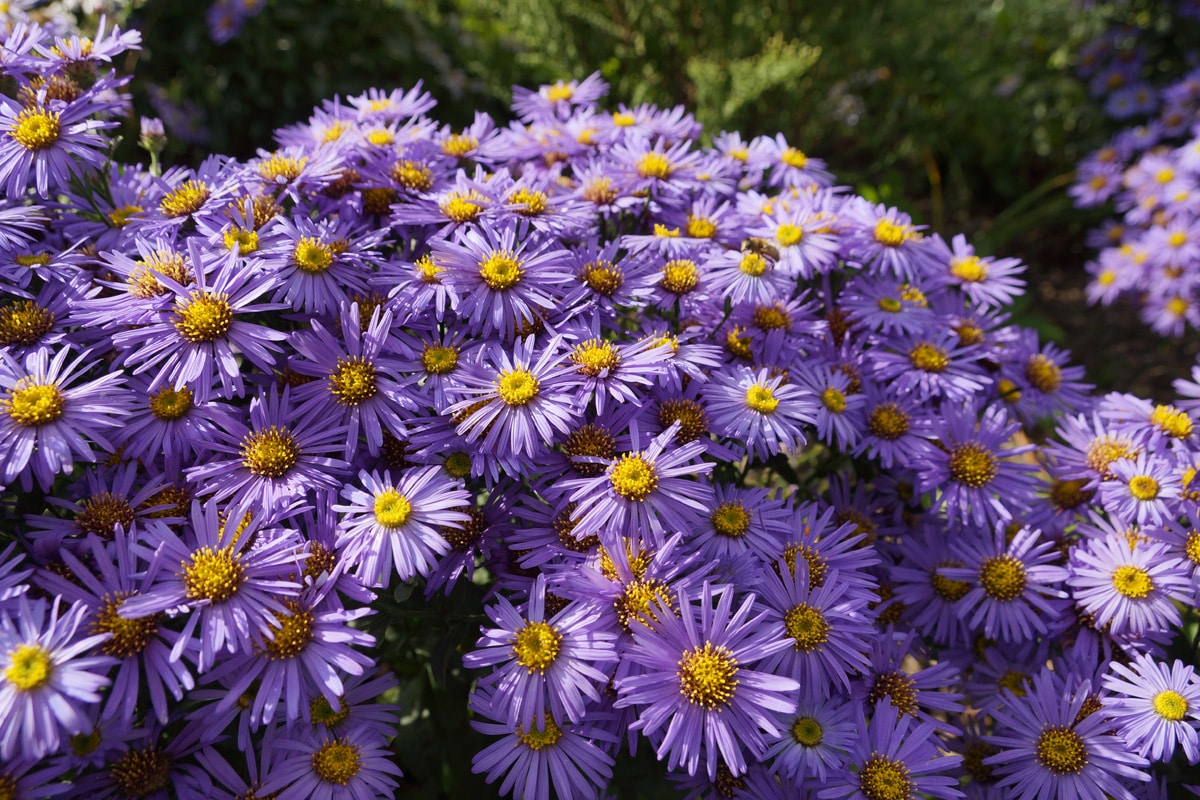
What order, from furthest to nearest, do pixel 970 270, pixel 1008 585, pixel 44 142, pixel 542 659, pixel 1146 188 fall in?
1. pixel 1146 188
2. pixel 970 270
3. pixel 1008 585
4. pixel 44 142
5. pixel 542 659

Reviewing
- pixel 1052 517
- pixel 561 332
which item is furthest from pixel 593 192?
pixel 1052 517

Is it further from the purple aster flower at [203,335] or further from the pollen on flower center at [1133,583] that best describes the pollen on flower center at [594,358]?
the pollen on flower center at [1133,583]

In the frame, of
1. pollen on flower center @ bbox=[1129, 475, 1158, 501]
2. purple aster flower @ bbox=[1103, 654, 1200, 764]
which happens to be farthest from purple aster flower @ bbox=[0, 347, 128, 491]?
pollen on flower center @ bbox=[1129, 475, 1158, 501]

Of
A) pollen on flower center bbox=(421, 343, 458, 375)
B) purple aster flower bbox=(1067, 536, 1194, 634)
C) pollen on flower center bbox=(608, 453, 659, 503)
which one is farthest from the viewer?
purple aster flower bbox=(1067, 536, 1194, 634)

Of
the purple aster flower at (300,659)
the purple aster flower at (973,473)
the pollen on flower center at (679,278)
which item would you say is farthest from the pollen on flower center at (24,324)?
the purple aster flower at (973,473)

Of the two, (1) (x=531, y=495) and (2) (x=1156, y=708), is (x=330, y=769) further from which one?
(2) (x=1156, y=708)

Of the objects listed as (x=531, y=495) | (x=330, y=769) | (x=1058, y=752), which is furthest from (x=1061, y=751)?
(x=330, y=769)

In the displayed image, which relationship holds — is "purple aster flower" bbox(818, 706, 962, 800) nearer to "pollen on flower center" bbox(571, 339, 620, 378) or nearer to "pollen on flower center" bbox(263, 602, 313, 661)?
"pollen on flower center" bbox(571, 339, 620, 378)
